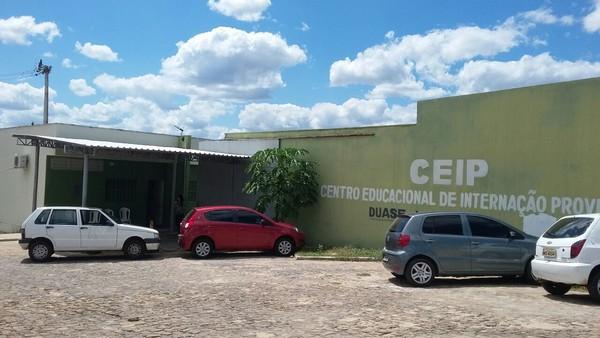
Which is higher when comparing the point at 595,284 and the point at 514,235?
the point at 514,235

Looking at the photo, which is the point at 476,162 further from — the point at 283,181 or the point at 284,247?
the point at 283,181

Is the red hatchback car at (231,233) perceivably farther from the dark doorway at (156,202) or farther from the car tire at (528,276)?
the dark doorway at (156,202)

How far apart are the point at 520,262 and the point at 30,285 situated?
10099mm

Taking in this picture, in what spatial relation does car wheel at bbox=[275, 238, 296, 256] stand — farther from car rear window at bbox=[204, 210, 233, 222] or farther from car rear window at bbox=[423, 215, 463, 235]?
car rear window at bbox=[423, 215, 463, 235]

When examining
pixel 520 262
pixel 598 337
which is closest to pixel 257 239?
pixel 520 262

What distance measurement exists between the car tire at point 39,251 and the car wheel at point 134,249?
6.69ft

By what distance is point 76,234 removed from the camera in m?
15.8

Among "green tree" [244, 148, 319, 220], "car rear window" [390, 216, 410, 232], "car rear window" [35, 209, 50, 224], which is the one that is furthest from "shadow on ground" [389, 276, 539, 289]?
"car rear window" [35, 209, 50, 224]

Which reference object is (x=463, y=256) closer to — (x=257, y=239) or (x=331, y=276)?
(x=331, y=276)

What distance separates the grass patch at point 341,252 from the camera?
56.3ft

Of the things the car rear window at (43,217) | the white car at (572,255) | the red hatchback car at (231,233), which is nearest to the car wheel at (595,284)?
the white car at (572,255)

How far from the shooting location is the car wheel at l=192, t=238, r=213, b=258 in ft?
56.0

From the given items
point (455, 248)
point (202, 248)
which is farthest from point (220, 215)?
point (455, 248)

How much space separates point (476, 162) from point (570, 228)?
5.58 meters
